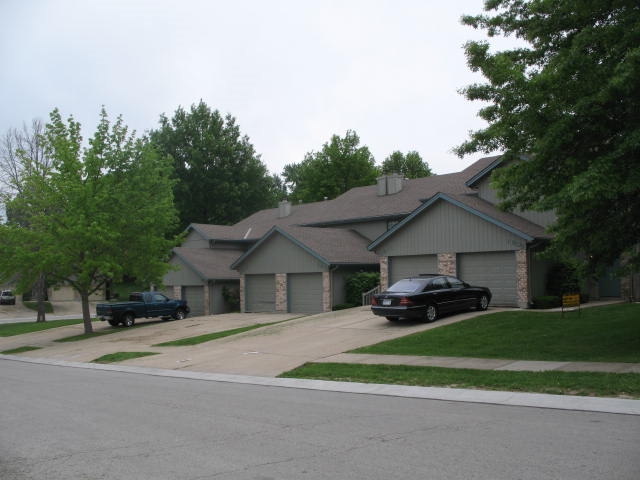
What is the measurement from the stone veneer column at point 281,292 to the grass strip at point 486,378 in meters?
16.7

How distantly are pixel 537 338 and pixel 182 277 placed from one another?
2610cm

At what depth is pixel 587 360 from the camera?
1328 centimetres

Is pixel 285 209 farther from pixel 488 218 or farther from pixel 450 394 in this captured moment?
pixel 450 394

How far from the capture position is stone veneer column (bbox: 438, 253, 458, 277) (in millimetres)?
25891

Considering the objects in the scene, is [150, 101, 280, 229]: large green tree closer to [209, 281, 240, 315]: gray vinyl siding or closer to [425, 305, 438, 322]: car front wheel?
[209, 281, 240, 315]: gray vinyl siding

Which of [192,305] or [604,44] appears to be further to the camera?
[192,305]

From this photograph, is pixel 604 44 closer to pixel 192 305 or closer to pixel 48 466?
pixel 48 466

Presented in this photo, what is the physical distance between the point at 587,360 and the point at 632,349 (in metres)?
1.44

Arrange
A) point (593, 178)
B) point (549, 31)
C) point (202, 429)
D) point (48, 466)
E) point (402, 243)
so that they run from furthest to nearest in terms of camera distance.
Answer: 1. point (402, 243)
2. point (549, 31)
3. point (593, 178)
4. point (202, 429)
5. point (48, 466)

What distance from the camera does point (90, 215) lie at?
2814cm

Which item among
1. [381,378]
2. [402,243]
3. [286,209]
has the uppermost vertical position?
[286,209]

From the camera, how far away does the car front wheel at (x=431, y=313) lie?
70.2 feet

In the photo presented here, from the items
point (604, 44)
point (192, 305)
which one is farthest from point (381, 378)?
point (192, 305)

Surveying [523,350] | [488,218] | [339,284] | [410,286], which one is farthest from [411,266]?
[523,350]
